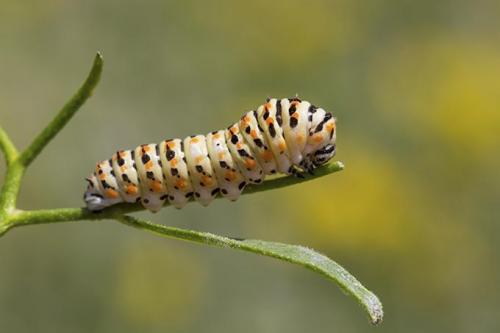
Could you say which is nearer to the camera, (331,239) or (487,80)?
(331,239)

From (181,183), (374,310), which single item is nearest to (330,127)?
(181,183)

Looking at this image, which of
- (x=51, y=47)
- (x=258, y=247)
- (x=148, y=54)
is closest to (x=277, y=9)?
(x=148, y=54)

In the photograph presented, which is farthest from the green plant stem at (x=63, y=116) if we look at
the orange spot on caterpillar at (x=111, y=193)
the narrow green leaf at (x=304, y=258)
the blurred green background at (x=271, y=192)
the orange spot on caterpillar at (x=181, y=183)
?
the blurred green background at (x=271, y=192)

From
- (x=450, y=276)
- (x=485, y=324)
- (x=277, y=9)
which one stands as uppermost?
(x=277, y=9)

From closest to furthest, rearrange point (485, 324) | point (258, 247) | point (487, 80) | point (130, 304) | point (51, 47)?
point (258, 247) < point (130, 304) < point (485, 324) < point (487, 80) < point (51, 47)

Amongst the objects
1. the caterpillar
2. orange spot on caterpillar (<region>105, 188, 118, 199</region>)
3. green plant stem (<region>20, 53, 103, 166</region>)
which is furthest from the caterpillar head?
green plant stem (<region>20, 53, 103, 166</region>)

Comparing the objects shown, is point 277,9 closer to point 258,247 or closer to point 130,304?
point 130,304

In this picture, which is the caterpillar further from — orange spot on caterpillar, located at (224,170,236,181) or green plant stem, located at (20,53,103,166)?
green plant stem, located at (20,53,103,166)
